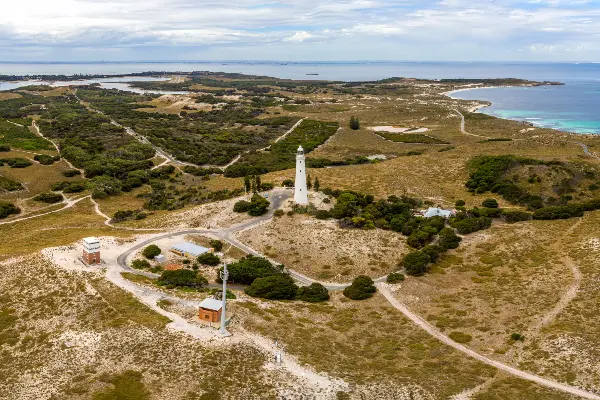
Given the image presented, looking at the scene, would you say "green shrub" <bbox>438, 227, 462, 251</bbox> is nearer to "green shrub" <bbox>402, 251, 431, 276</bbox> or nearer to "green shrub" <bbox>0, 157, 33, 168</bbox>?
"green shrub" <bbox>402, 251, 431, 276</bbox>

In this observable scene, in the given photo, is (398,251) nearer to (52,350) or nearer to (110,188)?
(52,350)

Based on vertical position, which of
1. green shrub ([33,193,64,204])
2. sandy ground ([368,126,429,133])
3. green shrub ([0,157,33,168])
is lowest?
green shrub ([33,193,64,204])

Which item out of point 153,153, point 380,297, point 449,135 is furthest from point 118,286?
point 449,135

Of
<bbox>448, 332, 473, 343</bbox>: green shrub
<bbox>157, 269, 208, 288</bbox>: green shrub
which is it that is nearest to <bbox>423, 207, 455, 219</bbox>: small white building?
<bbox>448, 332, 473, 343</bbox>: green shrub

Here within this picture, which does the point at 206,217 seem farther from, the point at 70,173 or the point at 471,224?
the point at 70,173

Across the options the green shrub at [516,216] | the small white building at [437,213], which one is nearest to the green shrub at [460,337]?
the small white building at [437,213]
